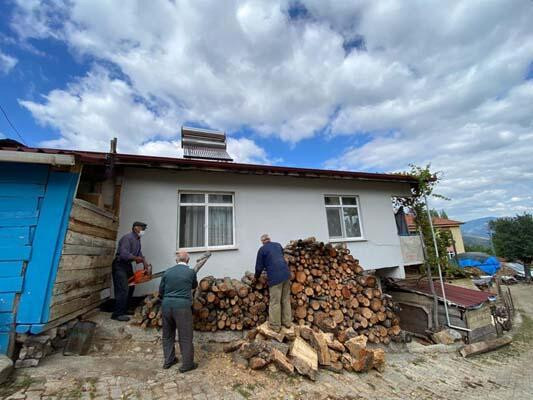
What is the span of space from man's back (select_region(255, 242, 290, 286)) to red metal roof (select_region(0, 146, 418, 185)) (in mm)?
2459

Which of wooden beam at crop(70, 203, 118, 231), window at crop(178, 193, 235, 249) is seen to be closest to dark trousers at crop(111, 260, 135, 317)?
wooden beam at crop(70, 203, 118, 231)

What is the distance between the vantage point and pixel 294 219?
7207mm

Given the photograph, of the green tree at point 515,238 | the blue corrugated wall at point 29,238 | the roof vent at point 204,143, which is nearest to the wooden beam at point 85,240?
the blue corrugated wall at point 29,238

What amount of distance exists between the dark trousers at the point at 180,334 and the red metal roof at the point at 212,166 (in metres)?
2.82

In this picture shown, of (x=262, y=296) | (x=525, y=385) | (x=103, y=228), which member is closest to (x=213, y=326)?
(x=262, y=296)

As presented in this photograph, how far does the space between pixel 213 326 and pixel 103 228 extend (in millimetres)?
2821

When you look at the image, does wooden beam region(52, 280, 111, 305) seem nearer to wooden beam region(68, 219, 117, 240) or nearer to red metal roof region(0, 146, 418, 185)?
wooden beam region(68, 219, 117, 240)

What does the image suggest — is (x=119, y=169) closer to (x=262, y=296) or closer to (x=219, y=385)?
(x=262, y=296)

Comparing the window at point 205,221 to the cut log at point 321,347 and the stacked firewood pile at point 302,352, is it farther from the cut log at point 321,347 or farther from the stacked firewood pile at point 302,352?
the cut log at point 321,347

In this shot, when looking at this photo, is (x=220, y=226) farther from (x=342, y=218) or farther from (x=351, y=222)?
(x=351, y=222)

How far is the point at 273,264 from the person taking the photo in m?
4.46

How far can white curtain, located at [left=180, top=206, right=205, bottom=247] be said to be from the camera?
5973 millimetres

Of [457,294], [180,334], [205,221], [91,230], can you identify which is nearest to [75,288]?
[91,230]

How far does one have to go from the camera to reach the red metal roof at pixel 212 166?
13.1 ft
